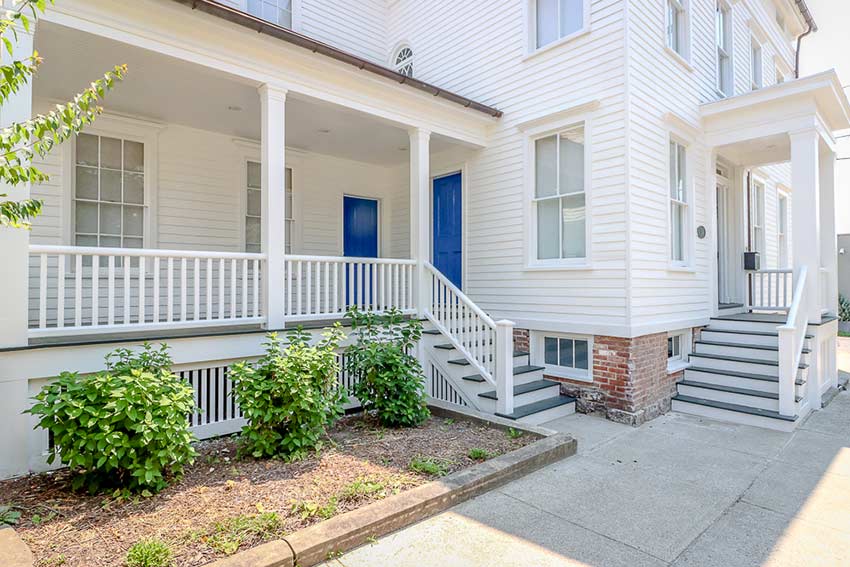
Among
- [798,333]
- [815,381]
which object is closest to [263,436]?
[798,333]

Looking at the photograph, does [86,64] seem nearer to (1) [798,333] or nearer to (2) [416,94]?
(2) [416,94]

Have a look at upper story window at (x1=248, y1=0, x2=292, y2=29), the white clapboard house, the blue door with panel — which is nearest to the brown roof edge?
the white clapboard house

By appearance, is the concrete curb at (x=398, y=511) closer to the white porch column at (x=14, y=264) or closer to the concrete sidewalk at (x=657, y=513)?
the concrete sidewalk at (x=657, y=513)

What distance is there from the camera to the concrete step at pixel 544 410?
6.02m

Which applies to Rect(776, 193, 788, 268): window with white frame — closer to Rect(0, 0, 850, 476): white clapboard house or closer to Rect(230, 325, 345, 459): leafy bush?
Rect(0, 0, 850, 476): white clapboard house

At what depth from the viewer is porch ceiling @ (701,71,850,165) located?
261 inches

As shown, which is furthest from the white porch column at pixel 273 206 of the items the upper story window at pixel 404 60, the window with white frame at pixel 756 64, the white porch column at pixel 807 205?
the window with white frame at pixel 756 64

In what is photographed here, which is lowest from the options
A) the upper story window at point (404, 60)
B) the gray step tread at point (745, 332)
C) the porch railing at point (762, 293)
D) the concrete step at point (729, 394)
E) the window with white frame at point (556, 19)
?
the concrete step at point (729, 394)

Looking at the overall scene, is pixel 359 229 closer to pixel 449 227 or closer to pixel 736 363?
pixel 449 227

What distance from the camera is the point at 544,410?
20.5ft

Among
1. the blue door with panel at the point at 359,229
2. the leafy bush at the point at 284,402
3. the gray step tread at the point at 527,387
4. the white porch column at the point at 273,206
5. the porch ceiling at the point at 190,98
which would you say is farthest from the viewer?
the blue door with panel at the point at 359,229

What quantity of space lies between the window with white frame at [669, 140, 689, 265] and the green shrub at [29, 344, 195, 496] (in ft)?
A: 21.8

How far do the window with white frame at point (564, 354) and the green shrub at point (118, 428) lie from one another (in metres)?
4.89

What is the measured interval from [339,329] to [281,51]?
3159mm
